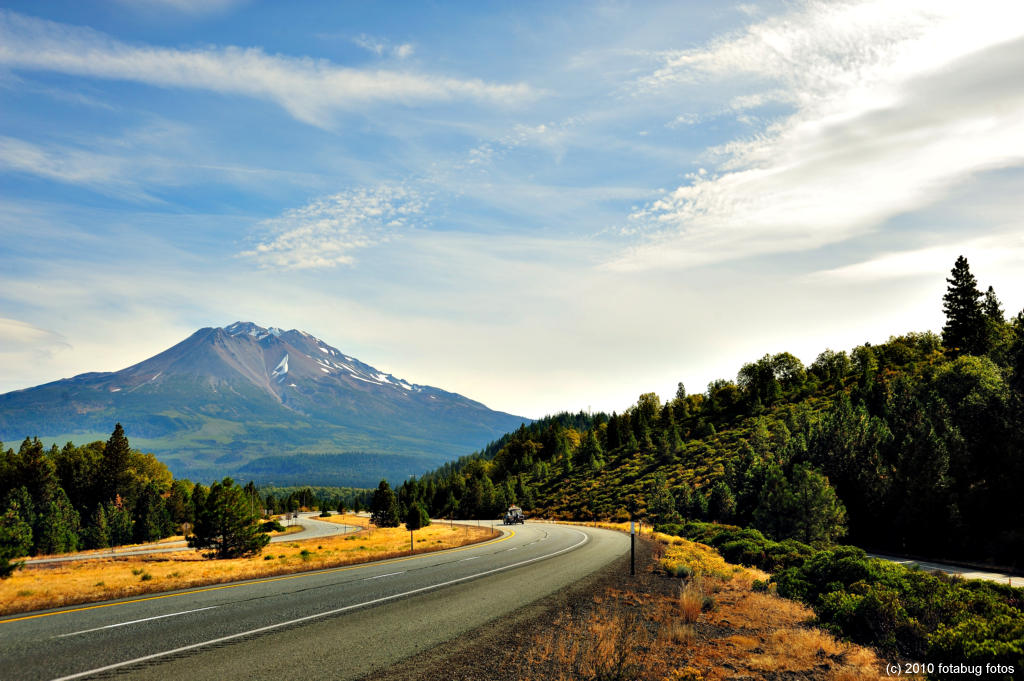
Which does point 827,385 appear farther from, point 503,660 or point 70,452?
point 70,452

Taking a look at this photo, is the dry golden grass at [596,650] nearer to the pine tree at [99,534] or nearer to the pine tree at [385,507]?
the pine tree at [385,507]

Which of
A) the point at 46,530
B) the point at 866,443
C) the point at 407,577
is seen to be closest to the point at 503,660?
the point at 407,577

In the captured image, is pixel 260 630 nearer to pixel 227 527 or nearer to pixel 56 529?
pixel 227 527

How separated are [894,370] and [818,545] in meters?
106

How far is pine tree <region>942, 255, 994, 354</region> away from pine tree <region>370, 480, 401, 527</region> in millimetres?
103388

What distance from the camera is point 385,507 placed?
88.6m

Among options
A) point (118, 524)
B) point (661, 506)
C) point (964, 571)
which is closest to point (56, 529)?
point (118, 524)

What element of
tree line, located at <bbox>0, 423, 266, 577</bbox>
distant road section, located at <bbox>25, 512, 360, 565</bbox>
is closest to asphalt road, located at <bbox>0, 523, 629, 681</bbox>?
distant road section, located at <bbox>25, 512, 360, 565</bbox>

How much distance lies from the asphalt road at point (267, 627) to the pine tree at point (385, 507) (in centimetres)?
7317

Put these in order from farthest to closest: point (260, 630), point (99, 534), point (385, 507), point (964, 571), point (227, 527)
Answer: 1. point (385, 507)
2. point (99, 534)
3. point (227, 527)
4. point (964, 571)
5. point (260, 630)

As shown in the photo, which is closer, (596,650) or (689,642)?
(596,650)

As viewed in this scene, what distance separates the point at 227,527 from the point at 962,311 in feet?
402

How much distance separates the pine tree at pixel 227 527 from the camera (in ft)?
140

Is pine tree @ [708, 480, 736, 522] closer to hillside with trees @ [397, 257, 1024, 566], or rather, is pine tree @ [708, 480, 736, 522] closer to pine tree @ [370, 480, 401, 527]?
hillside with trees @ [397, 257, 1024, 566]
